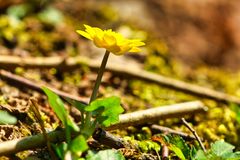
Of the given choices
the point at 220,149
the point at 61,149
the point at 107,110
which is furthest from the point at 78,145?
the point at 220,149

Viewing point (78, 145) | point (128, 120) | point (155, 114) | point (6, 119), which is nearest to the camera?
point (78, 145)

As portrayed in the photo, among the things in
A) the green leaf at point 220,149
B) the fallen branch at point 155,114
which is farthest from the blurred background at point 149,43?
the green leaf at point 220,149

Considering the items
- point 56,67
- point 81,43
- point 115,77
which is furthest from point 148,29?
point 56,67

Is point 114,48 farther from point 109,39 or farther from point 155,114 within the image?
point 155,114

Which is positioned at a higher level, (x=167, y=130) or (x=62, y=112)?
(x=167, y=130)

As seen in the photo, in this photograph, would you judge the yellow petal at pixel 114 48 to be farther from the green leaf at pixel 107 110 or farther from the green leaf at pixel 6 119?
the green leaf at pixel 6 119

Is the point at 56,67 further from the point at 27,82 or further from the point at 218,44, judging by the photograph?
the point at 218,44
